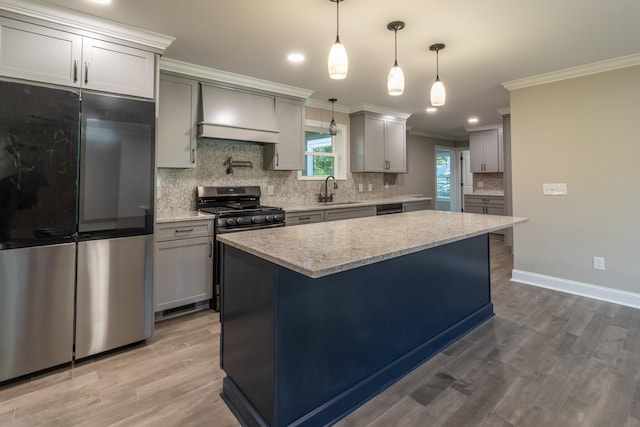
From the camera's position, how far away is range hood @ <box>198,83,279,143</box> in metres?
3.29

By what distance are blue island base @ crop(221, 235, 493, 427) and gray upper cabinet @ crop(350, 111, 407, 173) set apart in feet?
9.35

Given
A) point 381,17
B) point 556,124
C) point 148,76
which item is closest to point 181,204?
point 148,76

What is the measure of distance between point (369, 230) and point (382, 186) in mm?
3743

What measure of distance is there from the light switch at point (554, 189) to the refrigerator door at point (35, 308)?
15.0 feet

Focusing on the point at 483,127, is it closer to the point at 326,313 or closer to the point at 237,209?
the point at 237,209

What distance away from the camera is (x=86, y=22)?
222 cm

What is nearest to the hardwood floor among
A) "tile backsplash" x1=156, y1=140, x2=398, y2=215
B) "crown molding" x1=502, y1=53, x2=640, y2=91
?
"tile backsplash" x1=156, y1=140, x2=398, y2=215

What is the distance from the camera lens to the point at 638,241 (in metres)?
3.12

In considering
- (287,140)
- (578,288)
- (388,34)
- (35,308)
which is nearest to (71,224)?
(35,308)

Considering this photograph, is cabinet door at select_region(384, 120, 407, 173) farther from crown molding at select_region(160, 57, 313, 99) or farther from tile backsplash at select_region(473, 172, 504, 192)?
tile backsplash at select_region(473, 172, 504, 192)

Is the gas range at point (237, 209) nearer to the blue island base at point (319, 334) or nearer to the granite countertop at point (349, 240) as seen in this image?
the granite countertop at point (349, 240)

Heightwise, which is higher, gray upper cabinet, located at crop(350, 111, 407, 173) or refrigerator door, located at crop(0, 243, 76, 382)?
gray upper cabinet, located at crop(350, 111, 407, 173)

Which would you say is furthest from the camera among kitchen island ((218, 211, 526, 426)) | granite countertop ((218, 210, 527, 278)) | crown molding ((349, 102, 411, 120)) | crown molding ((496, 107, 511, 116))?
crown molding ((496, 107, 511, 116))

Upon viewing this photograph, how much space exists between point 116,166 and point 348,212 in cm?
274
